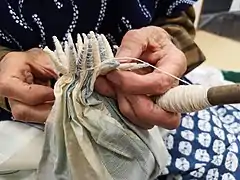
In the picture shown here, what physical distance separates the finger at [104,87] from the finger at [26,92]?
0.23 feet

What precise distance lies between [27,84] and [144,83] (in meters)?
0.16

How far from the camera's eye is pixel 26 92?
0.65 m

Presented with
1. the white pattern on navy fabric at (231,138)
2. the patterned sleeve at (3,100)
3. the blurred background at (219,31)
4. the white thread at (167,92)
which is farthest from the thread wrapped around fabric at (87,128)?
the blurred background at (219,31)

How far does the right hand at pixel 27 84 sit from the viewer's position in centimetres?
65

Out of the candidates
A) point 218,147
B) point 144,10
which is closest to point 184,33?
point 144,10

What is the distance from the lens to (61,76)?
2.00ft

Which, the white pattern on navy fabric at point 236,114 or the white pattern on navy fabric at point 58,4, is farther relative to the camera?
the white pattern on navy fabric at point 236,114

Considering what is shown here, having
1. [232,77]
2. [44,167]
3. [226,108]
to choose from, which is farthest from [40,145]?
[232,77]

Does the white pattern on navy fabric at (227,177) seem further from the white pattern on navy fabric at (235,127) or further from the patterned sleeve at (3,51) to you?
the patterned sleeve at (3,51)

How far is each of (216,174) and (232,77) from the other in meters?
0.48

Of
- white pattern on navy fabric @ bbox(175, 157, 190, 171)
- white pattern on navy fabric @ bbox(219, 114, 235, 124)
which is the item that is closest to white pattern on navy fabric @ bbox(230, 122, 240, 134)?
white pattern on navy fabric @ bbox(219, 114, 235, 124)

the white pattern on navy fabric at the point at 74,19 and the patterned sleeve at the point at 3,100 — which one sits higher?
the white pattern on navy fabric at the point at 74,19

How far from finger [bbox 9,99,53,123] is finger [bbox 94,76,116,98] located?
8cm

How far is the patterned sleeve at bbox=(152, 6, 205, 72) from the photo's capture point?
82 cm
